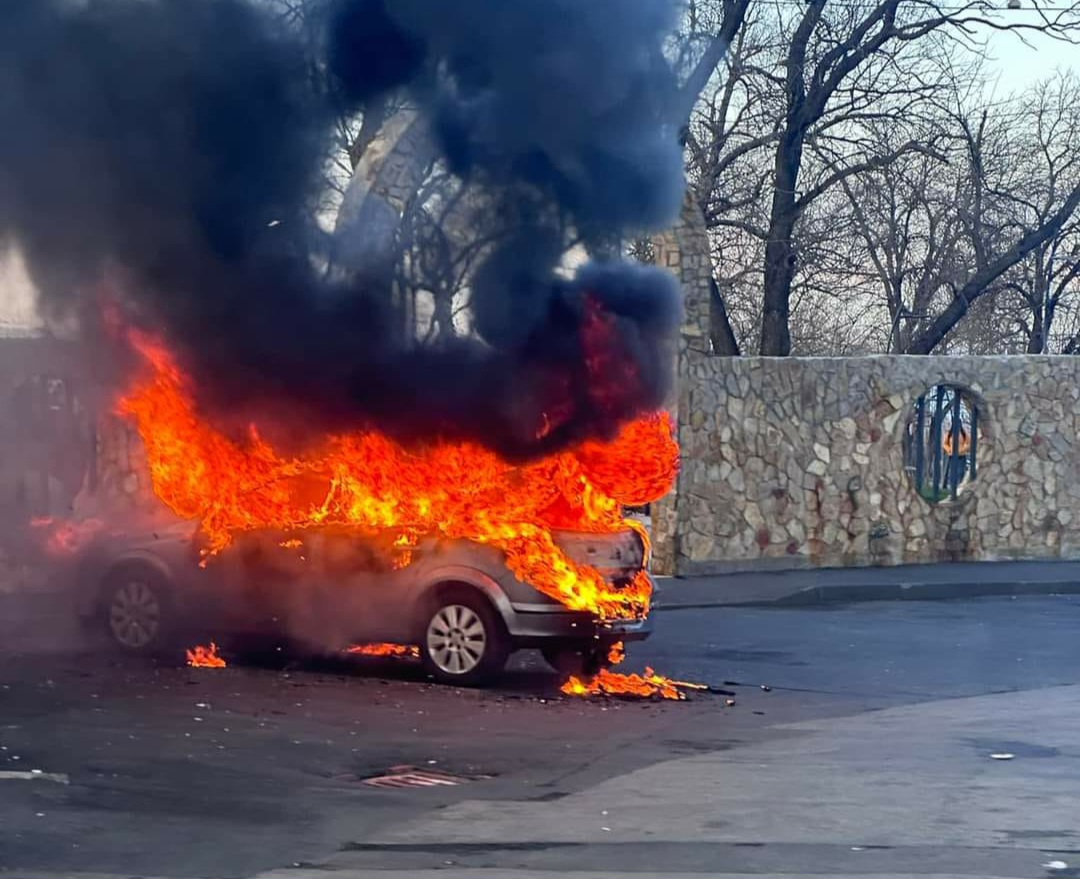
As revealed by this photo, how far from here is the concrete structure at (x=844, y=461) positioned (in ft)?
65.3

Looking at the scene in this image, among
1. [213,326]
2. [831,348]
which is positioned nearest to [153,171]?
[213,326]

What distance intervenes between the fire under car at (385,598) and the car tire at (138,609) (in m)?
0.02

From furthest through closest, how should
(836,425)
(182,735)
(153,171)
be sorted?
1. (836,425)
2. (153,171)
3. (182,735)

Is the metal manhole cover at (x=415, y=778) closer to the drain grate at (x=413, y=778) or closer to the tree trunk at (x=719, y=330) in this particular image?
the drain grate at (x=413, y=778)

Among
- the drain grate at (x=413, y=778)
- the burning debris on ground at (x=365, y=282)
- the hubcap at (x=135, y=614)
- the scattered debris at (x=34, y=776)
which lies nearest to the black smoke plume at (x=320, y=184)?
the burning debris on ground at (x=365, y=282)

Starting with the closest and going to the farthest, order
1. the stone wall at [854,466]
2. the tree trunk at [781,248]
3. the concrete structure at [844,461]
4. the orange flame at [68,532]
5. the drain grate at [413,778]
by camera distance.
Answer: the drain grate at [413,778], the orange flame at [68,532], the concrete structure at [844,461], the stone wall at [854,466], the tree trunk at [781,248]

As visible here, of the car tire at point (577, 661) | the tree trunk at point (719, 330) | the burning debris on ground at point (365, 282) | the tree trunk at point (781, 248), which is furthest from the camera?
the tree trunk at point (781, 248)

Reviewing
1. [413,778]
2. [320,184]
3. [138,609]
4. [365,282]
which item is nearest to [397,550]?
[138,609]

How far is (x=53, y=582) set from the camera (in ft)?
46.6

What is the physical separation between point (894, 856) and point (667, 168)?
7.80 m

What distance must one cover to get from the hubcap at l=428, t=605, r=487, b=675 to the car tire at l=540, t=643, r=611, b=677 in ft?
2.39

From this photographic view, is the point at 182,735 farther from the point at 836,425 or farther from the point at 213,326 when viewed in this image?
the point at 836,425

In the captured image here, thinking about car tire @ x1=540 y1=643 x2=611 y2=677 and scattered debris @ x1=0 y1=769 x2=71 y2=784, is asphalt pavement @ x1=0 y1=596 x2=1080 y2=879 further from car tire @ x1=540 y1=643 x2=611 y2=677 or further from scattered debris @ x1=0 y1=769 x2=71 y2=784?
car tire @ x1=540 y1=643 x2=611 y2=677

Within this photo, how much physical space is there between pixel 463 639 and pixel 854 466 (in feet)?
33.9
